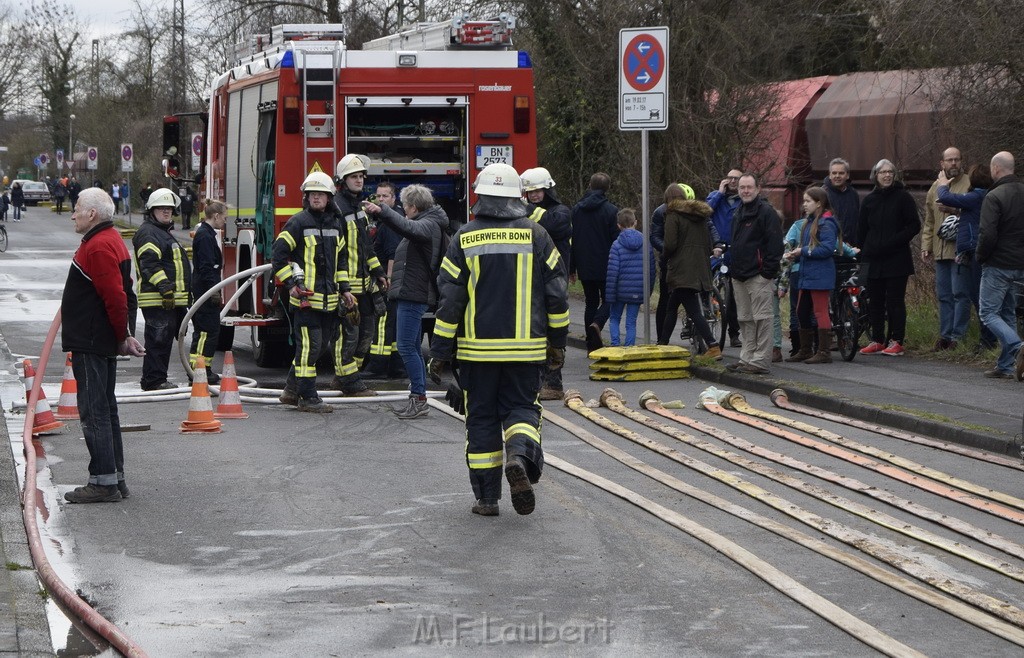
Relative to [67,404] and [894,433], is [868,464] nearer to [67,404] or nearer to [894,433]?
[894,433]

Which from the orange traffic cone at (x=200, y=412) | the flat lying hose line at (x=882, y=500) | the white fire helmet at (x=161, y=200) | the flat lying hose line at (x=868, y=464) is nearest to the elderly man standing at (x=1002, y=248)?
the flat lying hose line at (x=868, y=464)

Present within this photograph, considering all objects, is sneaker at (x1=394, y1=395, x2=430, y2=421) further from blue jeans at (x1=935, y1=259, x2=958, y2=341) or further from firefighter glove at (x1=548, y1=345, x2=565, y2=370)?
blue jeans at (x1=935, y1=259, x2=958, y2=341)

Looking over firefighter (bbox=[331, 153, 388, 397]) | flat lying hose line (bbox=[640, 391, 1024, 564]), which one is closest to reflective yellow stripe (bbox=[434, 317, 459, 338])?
flat lying hose line (bbox=[640, 391, 1024, 564])

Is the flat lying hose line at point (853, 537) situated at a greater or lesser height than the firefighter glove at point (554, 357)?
lesser

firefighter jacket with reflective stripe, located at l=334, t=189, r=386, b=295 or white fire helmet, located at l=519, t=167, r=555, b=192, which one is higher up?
white fire helmet, located at l=519, t=167, r=555, b=192

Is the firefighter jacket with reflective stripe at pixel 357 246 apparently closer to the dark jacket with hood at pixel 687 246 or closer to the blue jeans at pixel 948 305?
the dark jacket with hood at pixel 687 246

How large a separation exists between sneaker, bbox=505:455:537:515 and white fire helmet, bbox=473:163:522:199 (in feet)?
4.65

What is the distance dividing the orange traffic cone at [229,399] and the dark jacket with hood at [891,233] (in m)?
6.45

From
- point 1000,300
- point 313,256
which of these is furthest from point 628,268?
point 313,256

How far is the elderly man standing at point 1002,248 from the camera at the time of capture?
1239 centimetres

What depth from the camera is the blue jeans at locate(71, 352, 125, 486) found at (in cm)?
830

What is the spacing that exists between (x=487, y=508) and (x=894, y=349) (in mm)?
7984

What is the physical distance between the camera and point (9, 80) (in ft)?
247

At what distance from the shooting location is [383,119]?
582 inches
